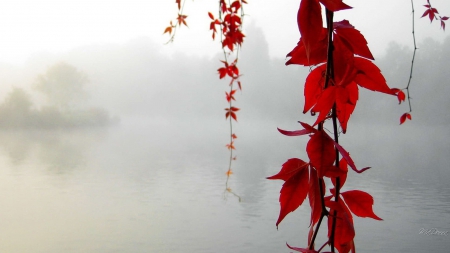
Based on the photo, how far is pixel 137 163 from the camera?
277 cm

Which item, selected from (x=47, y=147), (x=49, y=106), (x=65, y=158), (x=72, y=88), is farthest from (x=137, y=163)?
(x=72, y=88)

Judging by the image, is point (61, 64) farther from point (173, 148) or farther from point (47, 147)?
point (173, 148)

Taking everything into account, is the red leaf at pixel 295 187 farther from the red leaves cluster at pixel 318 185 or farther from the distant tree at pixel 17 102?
the distant tree at pixel 17 102

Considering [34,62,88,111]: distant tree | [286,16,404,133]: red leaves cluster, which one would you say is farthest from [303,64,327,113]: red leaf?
[34,62,88,111]: distant tree

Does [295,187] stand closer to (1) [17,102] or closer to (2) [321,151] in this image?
(2) [321,151]

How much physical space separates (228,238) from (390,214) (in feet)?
2.45

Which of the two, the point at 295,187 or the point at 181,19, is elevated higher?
the point at 181,19

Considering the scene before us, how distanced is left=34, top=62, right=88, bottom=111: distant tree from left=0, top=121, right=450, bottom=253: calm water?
0.97 m

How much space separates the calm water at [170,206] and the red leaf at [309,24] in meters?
1.38

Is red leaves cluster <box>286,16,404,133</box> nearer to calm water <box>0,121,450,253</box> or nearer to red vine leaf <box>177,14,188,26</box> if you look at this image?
red vine leaf <box>177,14,188,26</box>

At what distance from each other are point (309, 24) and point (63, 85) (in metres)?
4.38

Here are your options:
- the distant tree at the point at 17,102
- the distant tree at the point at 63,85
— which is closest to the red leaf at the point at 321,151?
the distant tree at the point at 17,102

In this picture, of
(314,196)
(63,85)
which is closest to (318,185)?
(314,196)

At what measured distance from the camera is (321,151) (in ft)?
0.27
